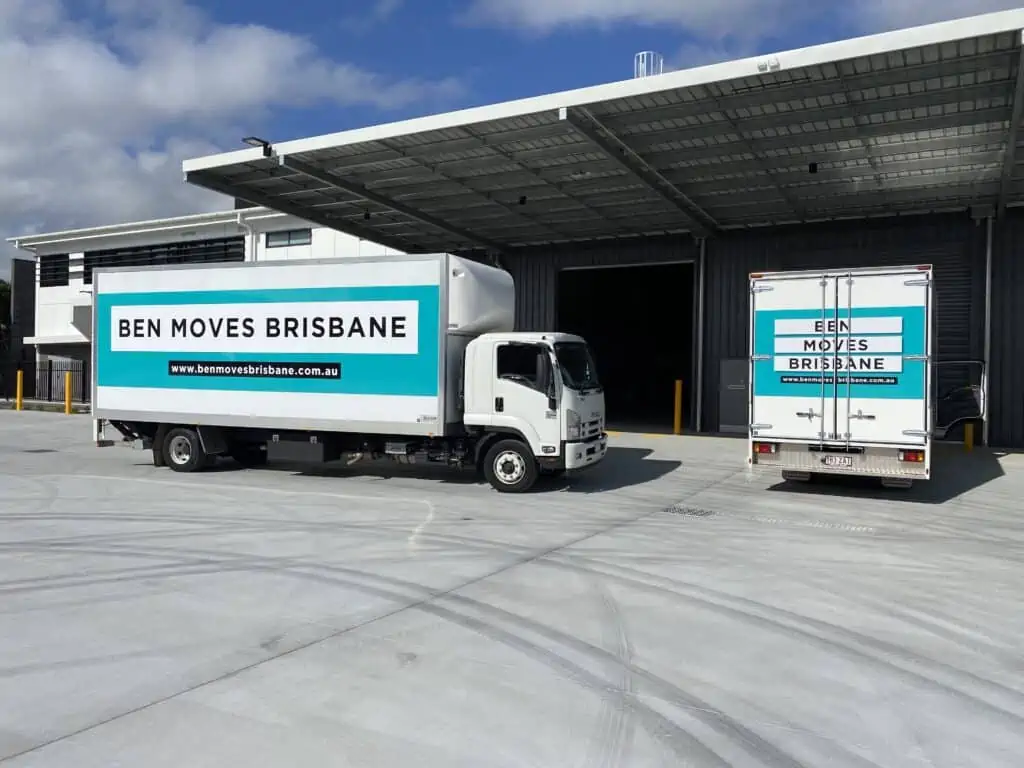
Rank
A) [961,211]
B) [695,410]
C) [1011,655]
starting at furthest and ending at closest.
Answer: [695,410]
[961,211]
[1011,655]

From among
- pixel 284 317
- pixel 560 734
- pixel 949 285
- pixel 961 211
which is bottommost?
pixel 560 734

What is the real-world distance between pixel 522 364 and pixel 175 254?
2784 centimetres

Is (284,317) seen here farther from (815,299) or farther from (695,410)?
(695,410)

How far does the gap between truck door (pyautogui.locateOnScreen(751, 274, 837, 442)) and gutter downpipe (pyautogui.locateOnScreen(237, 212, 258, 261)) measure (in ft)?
Answer: 78.0

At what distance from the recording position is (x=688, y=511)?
10281 millimetres

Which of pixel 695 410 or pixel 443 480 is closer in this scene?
pixel 443 480

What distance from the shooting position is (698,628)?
5.58 meters

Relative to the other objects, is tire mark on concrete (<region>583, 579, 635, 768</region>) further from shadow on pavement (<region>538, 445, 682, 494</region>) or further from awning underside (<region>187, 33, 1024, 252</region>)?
awning underside (<region>187, 33, 1024, 252</region>)

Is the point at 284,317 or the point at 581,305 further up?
the point at 581,305

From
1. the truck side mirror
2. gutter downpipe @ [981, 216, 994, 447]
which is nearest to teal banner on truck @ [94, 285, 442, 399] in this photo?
the truck side mirror

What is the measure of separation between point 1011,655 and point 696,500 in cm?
606

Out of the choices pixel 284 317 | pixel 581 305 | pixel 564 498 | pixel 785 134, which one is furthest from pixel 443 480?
pixel 581 305

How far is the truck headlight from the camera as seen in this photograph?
11133mm

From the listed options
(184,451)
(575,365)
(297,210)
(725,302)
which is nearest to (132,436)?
(184,451)
